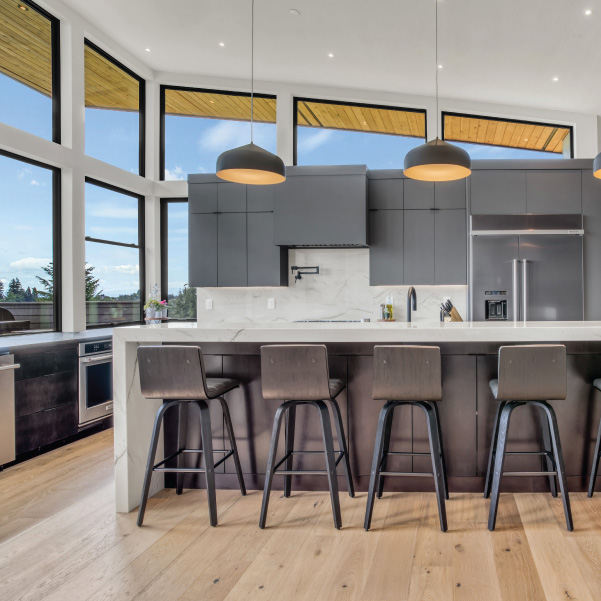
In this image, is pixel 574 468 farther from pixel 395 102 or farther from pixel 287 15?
pixel 395 102

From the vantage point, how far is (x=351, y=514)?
245cm

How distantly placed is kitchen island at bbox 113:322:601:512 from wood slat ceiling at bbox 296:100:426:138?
357 cm

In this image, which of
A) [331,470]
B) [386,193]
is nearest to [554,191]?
[386,193]

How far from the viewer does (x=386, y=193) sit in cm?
495

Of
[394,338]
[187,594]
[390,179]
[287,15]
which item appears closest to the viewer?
[187,594]

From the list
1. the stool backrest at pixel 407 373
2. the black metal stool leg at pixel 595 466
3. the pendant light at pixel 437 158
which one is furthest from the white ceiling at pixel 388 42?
the black metal stool leg at pixel 595 466

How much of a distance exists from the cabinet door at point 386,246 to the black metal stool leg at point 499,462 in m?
2.71

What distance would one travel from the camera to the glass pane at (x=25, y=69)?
4.07 m

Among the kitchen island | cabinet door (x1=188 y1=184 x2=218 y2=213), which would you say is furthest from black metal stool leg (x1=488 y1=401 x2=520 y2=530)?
cabinet door (x1=188 y1=184 x2=218 y2=213)

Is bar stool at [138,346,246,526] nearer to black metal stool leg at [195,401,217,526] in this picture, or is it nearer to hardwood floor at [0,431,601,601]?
black metal stool leg at [195,401,217,526]

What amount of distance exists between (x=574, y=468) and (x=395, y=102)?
4.36 metres

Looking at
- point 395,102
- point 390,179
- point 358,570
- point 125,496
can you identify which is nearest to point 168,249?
point 390,179

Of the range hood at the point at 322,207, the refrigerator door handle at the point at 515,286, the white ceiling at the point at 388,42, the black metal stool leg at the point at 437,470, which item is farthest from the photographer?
the range hood at the point at 322,207

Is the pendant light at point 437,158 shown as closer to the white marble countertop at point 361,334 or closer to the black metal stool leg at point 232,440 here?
the white marble countertop at point 361,334
